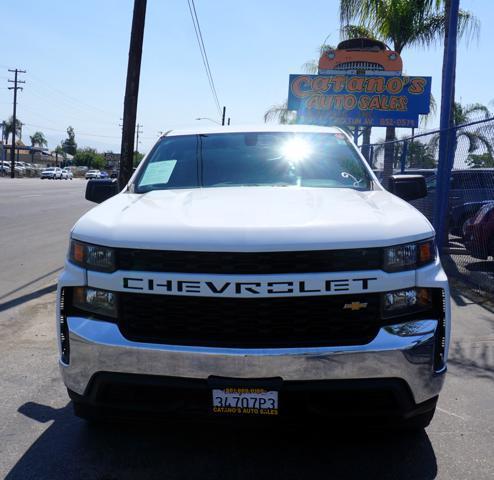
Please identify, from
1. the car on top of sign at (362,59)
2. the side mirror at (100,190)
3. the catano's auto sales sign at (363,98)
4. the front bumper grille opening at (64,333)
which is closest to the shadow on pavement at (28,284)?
the side mirror at (100,190)

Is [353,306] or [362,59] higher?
[362,59]

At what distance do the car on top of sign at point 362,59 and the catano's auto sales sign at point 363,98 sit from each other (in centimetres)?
52

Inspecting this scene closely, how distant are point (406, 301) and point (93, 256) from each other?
154cm

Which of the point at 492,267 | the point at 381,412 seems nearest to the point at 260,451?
the point at 381,412

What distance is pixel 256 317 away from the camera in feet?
8.74

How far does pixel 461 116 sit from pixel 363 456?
36.2 m

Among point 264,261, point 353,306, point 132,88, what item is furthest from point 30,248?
point 353,306

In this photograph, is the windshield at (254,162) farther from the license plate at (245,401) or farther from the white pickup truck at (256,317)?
the license plate at (245,401)

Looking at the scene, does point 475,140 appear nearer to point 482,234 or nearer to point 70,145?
point 482,234

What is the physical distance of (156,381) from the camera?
267 cm

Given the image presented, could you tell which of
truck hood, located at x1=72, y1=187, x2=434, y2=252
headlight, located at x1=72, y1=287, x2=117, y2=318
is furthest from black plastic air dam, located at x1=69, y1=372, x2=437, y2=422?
truck hood, located at x1=72, y1=187, x2=434, y2=252

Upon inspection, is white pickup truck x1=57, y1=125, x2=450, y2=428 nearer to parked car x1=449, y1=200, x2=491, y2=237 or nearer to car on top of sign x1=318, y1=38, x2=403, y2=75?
parked car x1=449, y1=200, x2=491, y2=237

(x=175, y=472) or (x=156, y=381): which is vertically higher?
(x=156, y=381)

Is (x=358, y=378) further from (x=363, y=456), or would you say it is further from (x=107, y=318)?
(x=107, y=318)
